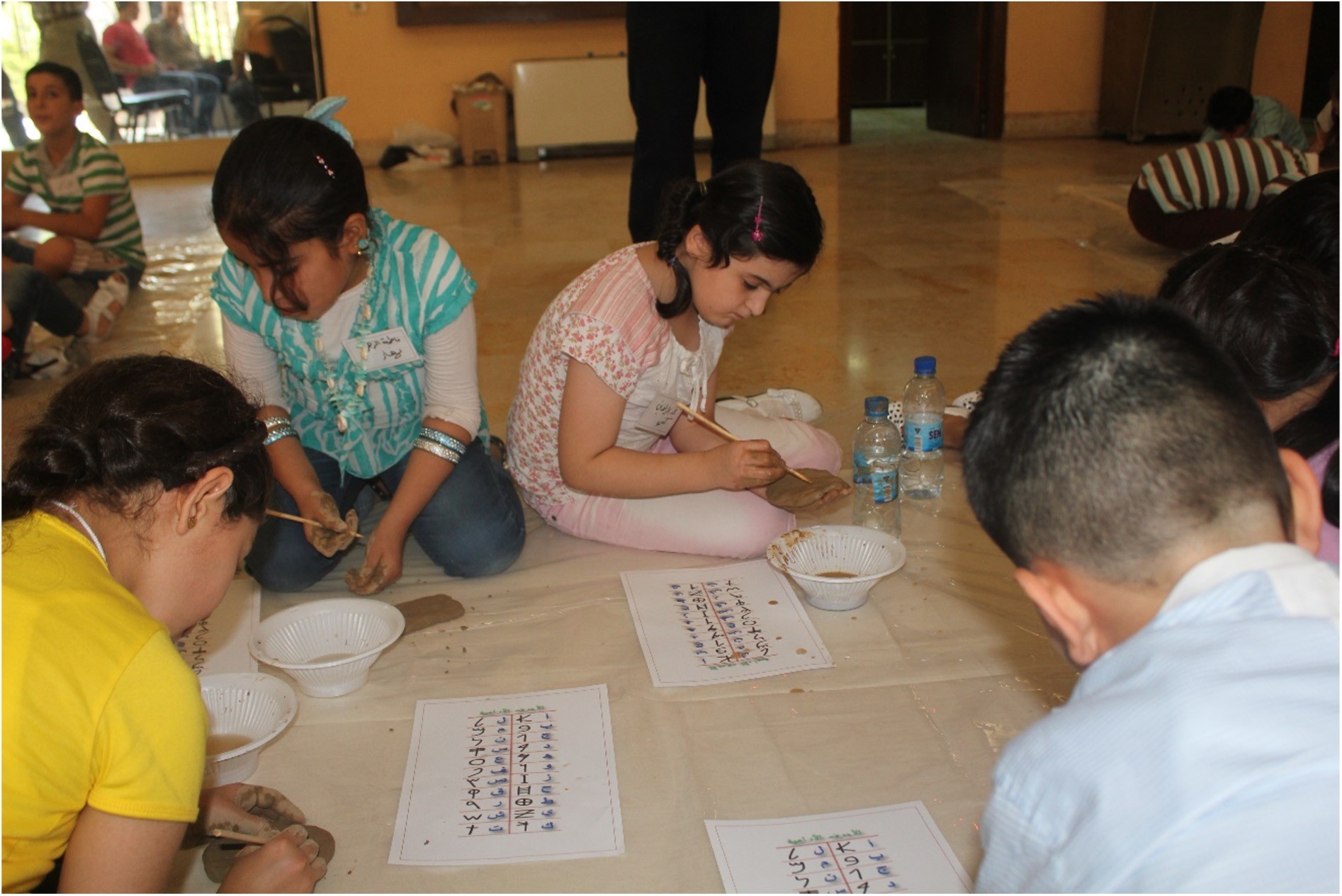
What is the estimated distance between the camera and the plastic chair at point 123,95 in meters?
6.75

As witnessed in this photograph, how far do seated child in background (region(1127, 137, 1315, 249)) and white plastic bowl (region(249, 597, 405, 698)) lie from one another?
331cm

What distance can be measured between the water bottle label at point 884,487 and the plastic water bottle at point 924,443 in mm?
146

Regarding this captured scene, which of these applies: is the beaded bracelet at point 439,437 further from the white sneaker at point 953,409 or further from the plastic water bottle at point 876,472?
the white sneaker at point 953,409

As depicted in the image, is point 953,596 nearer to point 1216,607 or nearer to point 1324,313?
point 1324,313

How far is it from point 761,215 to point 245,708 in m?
1.00

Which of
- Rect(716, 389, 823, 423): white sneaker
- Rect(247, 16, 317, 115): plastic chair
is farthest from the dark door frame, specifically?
Rect(716, 389, 823, 423): white sneaker

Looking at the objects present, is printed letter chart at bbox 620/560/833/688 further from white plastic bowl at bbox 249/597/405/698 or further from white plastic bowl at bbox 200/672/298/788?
white plastic bowl at bbox 200/672/298/788

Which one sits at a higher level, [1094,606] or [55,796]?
[1094,606]

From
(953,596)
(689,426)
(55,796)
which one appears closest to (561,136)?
(689,426)

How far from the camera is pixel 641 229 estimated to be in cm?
341

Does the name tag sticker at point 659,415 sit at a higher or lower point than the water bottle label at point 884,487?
higher

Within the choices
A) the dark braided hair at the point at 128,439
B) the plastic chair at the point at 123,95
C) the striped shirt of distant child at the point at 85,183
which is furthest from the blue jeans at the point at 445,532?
the plastic chair at the point at 123,95

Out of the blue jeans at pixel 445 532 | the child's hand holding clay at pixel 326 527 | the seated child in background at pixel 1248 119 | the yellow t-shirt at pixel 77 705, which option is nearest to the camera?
the yellow t-shirt at pixel 77 705

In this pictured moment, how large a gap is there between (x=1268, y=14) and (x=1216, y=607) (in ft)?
24.1
